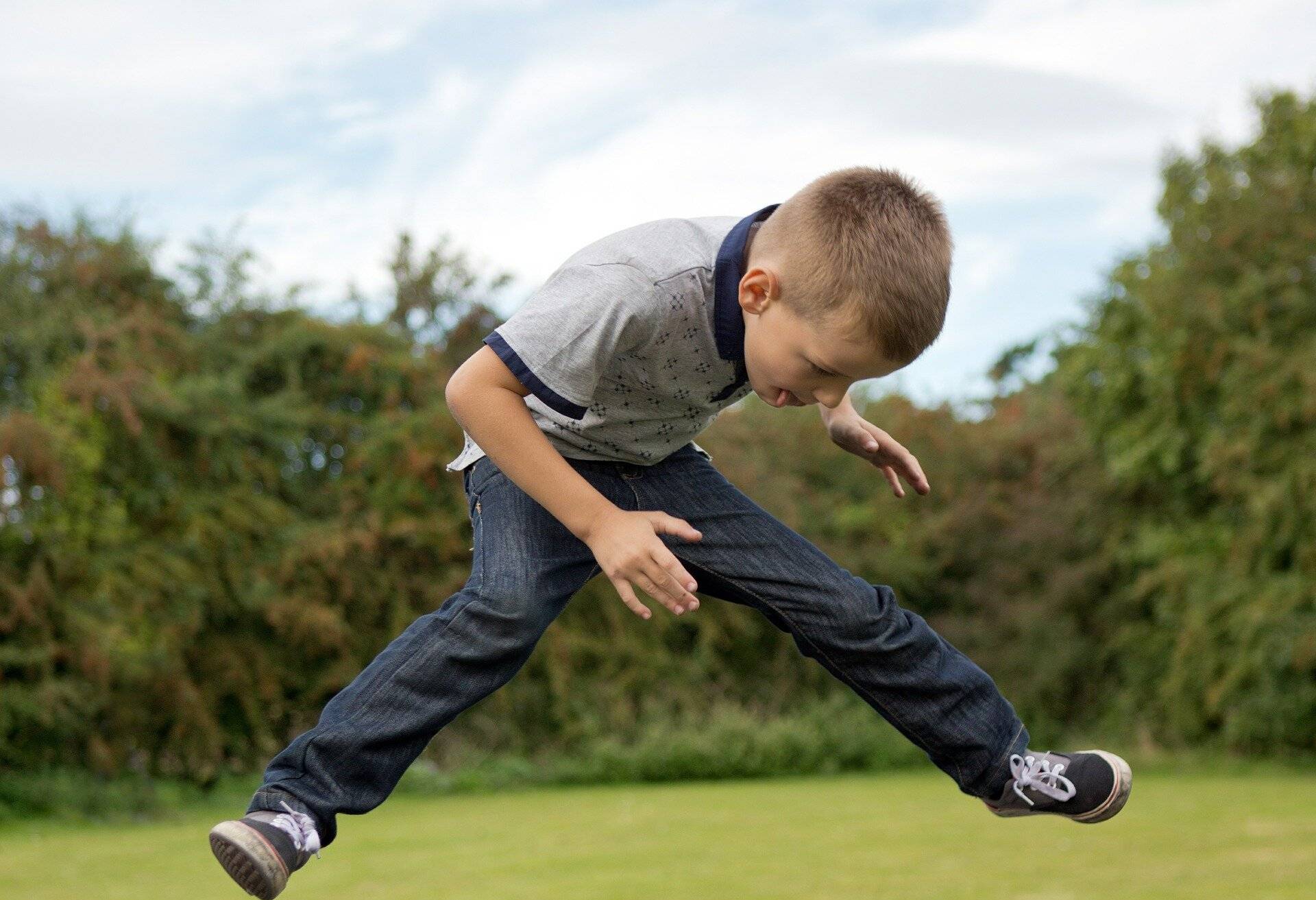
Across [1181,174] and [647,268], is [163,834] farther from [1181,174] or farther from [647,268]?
[1181,174]

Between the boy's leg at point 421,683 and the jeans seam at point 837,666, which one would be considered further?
the jeans seam at point 837,666

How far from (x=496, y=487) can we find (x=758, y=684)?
13.7 meters

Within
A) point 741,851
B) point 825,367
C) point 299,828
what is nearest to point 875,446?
point 825,367

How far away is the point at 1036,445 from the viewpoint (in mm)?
17906

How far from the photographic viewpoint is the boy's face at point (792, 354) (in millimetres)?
2434

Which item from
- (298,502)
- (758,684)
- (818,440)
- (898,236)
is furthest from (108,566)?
(898,236)

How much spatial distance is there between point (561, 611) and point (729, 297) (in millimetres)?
708

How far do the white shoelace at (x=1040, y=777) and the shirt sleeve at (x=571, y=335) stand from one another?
1.20 m

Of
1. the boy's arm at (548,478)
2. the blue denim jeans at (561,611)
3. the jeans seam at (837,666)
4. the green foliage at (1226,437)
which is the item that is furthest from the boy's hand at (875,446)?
the green foliage at (1226,437)

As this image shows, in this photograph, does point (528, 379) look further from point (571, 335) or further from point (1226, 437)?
point (1226, 437)

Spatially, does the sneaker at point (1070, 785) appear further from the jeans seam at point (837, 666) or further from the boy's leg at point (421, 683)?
the boy's leg at point (421, 683)

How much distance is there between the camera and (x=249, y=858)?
2.37 metres

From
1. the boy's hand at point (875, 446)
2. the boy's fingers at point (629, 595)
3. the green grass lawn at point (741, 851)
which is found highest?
the boy's hand at point (875, 446)

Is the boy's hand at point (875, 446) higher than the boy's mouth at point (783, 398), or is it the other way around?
the boy's mouth at point (783, 398)
